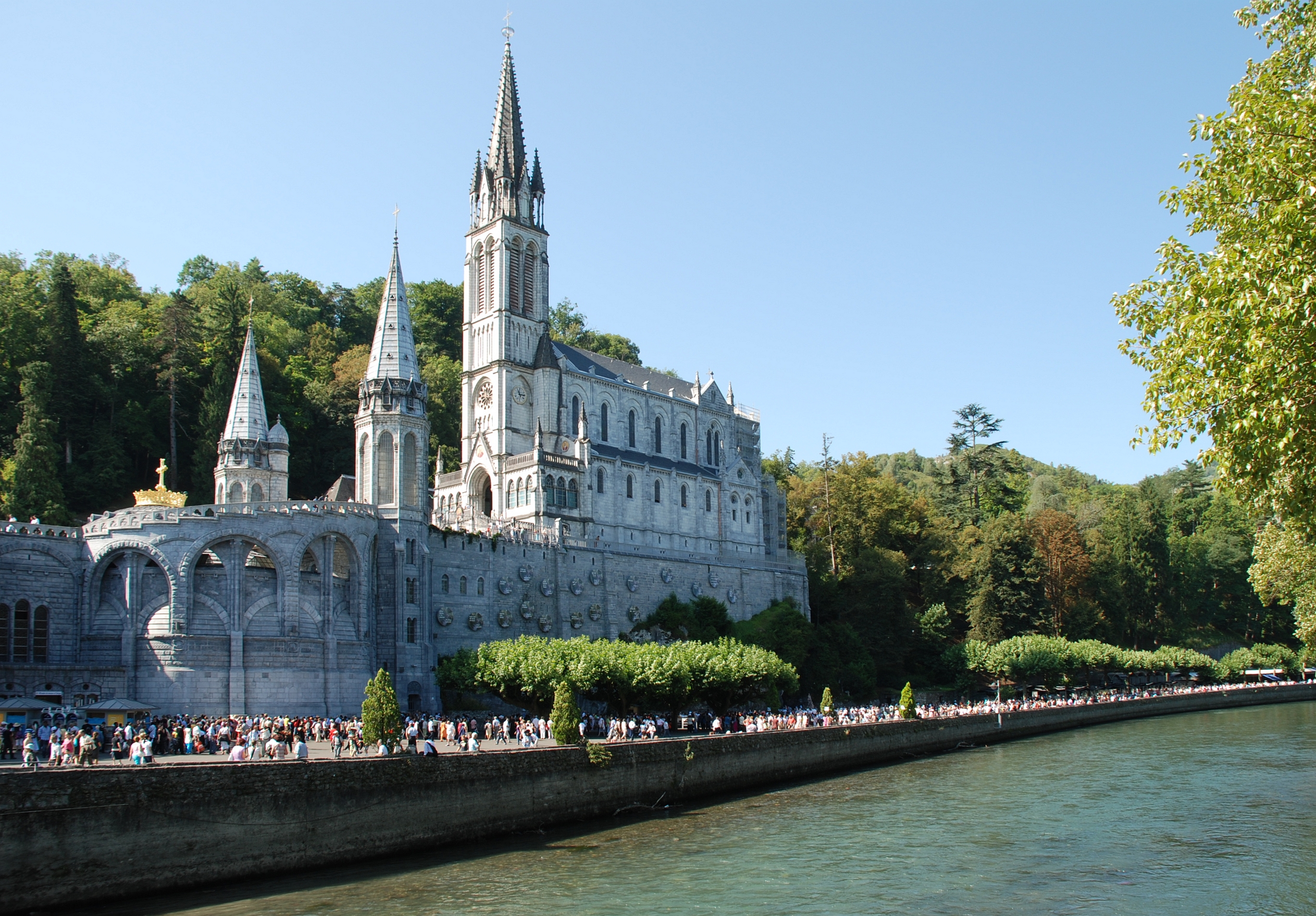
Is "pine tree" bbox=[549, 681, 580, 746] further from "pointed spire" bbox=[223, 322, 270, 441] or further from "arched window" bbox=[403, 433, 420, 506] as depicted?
"pointed spire" bbox=[223, 322, 270, 441]

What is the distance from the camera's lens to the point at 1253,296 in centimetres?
1873

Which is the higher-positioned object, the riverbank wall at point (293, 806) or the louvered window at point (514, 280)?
the louvered window at point (514, 280)

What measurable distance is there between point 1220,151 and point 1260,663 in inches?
3495

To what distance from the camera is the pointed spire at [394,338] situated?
50.1m

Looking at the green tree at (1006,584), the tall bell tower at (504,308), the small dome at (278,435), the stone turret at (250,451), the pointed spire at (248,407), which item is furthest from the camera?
the green tree at (1006,584)

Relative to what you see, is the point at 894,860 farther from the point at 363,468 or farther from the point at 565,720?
the point at 363,468

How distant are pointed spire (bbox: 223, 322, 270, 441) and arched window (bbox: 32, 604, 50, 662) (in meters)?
16.0

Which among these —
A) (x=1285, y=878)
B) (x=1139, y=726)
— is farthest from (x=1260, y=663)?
(x=1285, y=878)

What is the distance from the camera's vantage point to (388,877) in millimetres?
26047

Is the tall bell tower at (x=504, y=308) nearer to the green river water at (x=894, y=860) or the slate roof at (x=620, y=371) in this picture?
the slate roof at (x=620, y=371)

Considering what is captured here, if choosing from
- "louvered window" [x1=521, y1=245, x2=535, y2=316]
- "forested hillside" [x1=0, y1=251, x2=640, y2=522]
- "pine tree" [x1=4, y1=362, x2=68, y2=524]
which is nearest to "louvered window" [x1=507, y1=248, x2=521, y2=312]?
"louvered window" [x1=521, y1=245, x2=535, y2=316]

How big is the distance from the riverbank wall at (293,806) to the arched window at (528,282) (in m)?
38.0

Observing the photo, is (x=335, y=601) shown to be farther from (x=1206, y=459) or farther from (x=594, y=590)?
(x=1206, y=459)

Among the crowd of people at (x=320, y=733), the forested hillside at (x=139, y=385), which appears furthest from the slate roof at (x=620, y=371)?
the crowd of people at (x=320, y=733)
